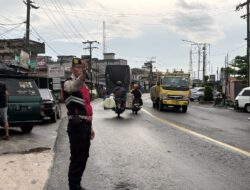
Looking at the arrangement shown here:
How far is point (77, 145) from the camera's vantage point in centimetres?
667

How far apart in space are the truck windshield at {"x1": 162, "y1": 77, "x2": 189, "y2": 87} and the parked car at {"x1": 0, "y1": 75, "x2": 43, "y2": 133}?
53.7ft

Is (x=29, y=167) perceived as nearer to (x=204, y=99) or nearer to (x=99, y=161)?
(x=99, y=161)

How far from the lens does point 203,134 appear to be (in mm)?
16031

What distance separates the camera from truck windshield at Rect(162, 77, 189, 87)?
105ft

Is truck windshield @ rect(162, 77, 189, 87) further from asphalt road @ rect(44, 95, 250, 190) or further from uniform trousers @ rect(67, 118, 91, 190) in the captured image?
uniform trousers @ rect(67, 118, 91, 190)

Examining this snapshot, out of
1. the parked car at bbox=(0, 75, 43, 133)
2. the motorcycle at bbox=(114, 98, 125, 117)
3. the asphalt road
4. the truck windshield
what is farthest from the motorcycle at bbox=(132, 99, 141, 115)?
the asphalt road

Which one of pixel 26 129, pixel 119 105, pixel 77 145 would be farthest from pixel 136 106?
pixel 77 145

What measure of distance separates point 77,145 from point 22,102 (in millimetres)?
9744

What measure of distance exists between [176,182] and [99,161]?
2720 mm

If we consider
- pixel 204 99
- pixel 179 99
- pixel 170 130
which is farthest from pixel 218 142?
pixel 204 99

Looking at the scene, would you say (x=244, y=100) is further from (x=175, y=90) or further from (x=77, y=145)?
(x=77, y=145)

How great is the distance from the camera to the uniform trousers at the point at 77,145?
21.9ft

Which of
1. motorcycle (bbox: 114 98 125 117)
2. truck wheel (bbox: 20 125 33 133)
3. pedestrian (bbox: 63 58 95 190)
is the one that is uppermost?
pedestrian (bbox: 63 58 95 190)

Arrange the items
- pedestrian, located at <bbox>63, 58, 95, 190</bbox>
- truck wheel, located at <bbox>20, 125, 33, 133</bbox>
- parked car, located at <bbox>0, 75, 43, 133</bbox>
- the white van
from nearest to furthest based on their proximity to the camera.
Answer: pedestrian, located at <bbox>63, 58, 95, 190</bbox>, parked car, located at <bbox>0, 75, 43, 133</bbox>, truck wheel, located at <bbox>20, 125, 33, 133</bbox>, the white van
